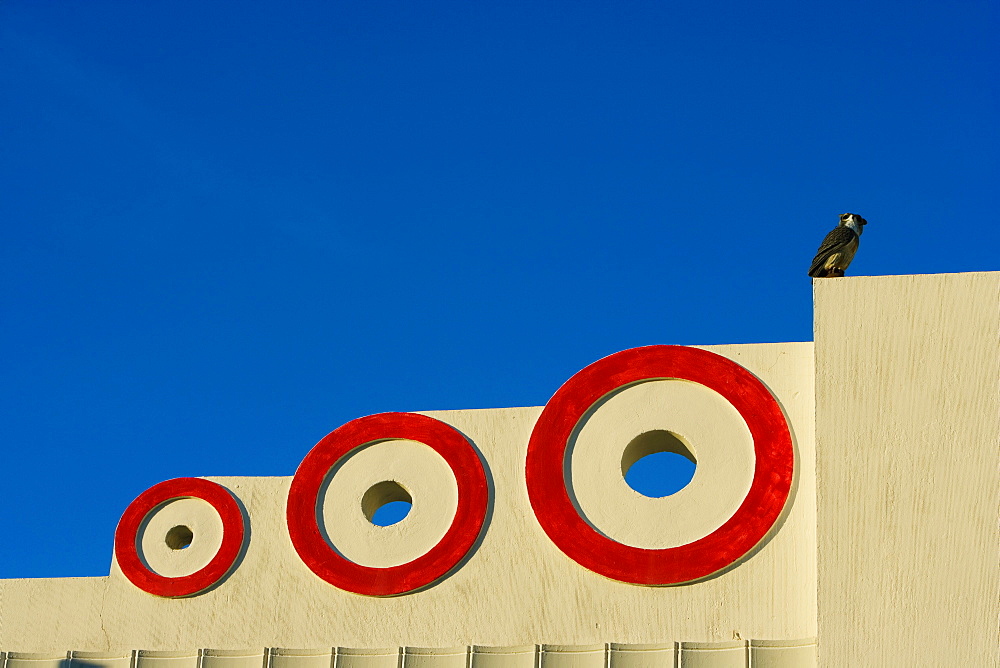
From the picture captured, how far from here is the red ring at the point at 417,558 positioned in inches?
570

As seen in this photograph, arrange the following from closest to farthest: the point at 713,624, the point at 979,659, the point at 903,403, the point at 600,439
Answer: the point at 979,659 → the point at 903,403 → the point at 713,624 → the point at 600,439

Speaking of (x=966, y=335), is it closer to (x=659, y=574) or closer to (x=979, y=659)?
(x=979, y=659)

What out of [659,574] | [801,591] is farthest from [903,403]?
[659,574]

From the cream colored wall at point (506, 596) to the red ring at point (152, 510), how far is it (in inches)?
5.1

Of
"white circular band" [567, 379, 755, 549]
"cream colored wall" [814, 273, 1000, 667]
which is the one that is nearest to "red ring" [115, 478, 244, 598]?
"white circular band" [567, 379, 755, 549]

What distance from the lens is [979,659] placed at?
11.6 meters

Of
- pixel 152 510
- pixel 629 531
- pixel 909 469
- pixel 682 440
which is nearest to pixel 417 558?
pixel 629 531

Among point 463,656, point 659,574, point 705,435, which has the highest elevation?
point 705,435

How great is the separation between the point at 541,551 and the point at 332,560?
2.44 m

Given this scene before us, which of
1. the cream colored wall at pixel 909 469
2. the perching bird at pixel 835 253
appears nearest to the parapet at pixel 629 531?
the cream colored wall at pixel 909 469

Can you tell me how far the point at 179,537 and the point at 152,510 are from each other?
0.47 meters

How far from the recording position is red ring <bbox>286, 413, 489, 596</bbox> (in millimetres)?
14477

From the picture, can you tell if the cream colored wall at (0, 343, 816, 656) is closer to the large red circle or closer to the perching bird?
the large red circle

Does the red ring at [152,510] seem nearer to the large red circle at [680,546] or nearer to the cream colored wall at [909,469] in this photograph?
the large red circle at [680,546]
